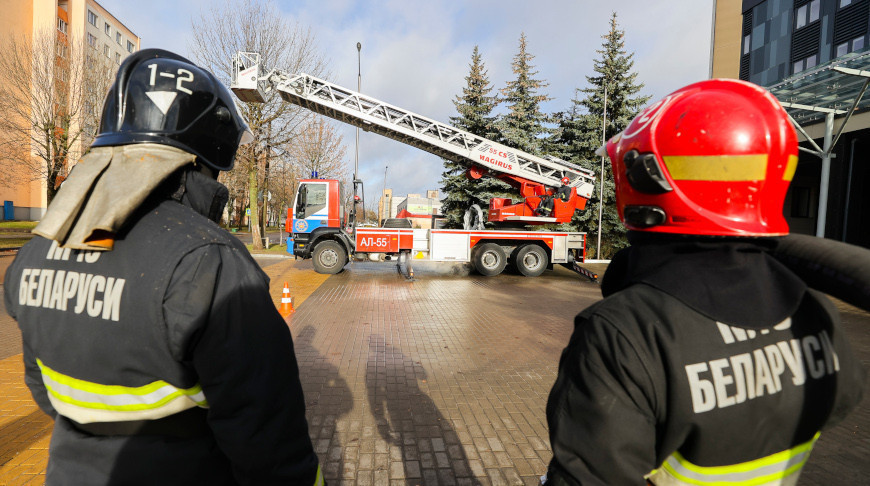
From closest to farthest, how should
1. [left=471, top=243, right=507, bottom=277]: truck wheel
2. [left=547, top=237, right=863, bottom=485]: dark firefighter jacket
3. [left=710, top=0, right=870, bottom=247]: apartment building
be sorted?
[left=547, top=237, right=863, bottom=485]: dark firefighter jacket, [left=710, top=0, right=870, bottom=247]: apartment building, [left=471, top=243, right=507, bottom=277]: truck wheel

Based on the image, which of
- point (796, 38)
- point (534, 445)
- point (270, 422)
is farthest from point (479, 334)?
point (796, 38)

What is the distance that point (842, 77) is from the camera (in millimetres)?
11883

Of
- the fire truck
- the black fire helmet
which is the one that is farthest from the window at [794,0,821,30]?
the black fire helmet

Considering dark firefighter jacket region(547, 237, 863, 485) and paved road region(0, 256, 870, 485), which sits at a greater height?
dark firefighter jacket region(547, 237, 863, 485)

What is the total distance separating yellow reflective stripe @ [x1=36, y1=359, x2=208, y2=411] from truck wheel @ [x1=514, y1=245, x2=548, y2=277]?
13640 mm

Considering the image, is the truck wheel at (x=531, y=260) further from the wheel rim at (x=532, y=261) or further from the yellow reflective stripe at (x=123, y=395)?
the yellow reflective stripe at (x=123, y=395)

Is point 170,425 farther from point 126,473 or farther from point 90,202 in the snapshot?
point 90,202

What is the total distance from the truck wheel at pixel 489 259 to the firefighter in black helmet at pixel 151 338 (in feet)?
43.0

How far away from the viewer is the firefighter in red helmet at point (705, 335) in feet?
3.42

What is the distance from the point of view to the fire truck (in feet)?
44.9

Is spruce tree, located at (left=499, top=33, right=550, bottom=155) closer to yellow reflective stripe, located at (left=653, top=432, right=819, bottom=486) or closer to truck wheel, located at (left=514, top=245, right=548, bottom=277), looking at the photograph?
truck wheel, located at (left=514, top=245, right=548, bottom=277)

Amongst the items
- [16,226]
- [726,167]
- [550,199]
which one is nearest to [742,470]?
[726,167]

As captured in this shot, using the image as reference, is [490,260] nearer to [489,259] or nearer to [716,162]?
[489,259]

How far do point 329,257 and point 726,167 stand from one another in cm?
1316
